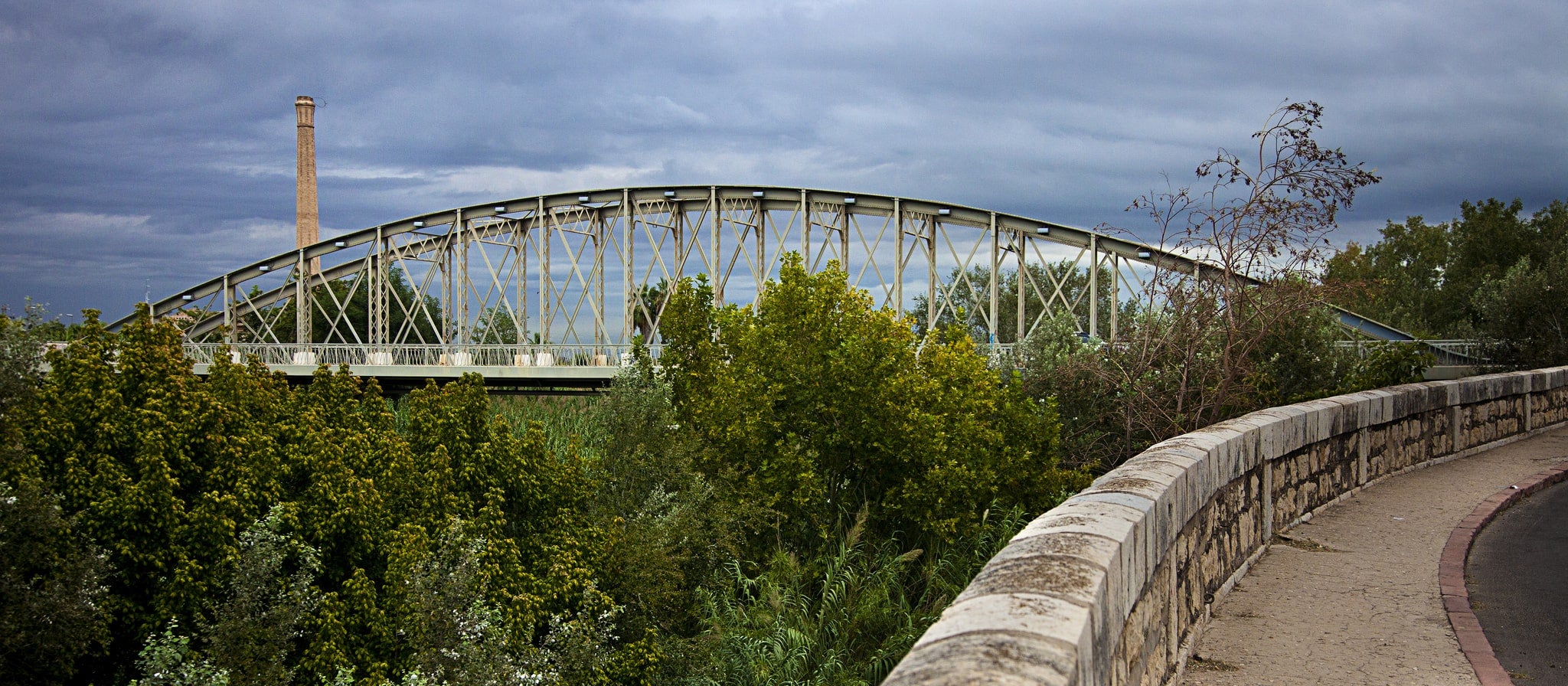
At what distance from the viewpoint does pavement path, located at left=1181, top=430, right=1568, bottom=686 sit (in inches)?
248

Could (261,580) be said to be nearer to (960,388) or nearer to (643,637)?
(643,637)

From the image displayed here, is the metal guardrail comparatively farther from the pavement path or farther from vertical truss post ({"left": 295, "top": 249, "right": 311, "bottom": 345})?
vertical truss post ({"left": 295, "top": 249, "right": 311, "bottom": 345})

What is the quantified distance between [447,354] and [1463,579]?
43016 millimetres

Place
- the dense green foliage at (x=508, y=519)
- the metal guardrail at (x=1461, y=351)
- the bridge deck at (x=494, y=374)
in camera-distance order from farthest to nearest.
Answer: the bridge deck at (x=494, y=374), the metal guardrail at (x=1461, y=351), the dense green foliage at (x=508, y=519)

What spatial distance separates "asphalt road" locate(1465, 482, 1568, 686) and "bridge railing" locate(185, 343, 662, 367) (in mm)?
28993

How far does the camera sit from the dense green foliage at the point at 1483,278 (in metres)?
34.9

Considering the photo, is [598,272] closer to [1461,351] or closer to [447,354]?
[447,354]

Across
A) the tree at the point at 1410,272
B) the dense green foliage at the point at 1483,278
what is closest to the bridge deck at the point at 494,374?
the dense green foliage at the point at 1483,278

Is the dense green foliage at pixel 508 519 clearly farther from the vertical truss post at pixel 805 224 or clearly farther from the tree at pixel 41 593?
the vertical truss post at pixel 805 224

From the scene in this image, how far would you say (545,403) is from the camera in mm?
43969

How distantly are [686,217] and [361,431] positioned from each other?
117 ft

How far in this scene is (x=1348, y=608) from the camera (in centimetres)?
750

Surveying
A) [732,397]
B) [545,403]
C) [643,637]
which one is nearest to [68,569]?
[643,637]

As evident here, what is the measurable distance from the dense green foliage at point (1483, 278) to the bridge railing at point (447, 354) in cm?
2753
